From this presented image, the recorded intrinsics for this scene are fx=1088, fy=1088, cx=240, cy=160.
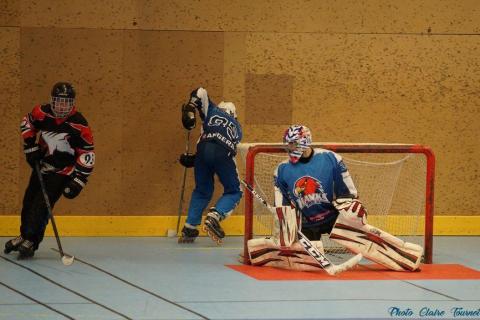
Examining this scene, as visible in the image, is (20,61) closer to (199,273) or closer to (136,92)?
(136,92)

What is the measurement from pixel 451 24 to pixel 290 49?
1851mm

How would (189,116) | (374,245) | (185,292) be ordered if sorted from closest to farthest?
1. (185,292)
2. (374,245)
3. (189,116)

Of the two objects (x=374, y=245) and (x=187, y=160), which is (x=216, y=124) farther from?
(x=374, y=245)

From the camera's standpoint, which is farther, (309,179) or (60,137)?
(60,137)

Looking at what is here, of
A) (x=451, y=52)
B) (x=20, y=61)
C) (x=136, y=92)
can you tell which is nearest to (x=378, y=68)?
(x=451, y=52)

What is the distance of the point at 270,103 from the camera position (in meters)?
11.8

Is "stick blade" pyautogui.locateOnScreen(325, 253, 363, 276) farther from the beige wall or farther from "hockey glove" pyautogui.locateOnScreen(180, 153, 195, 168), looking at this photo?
the beige wall

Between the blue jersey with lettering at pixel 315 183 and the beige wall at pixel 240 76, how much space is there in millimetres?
2218

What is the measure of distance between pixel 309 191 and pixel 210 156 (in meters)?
1.60

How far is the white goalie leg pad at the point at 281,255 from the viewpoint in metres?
9.30

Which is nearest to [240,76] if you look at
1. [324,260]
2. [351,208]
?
[351,208]

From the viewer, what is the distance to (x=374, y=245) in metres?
9.36

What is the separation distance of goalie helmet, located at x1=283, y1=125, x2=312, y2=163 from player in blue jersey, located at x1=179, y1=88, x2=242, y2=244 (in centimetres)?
143

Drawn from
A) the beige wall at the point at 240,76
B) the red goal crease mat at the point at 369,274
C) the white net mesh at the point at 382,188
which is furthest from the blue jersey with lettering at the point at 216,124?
the red goal crease mat at the point at 369,274
